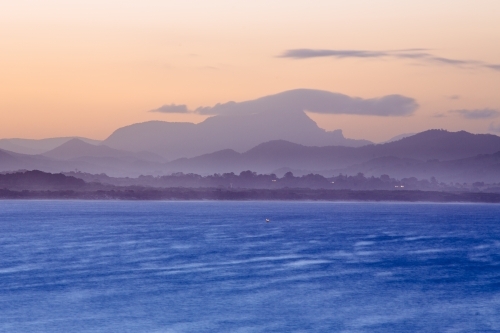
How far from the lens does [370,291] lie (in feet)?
164

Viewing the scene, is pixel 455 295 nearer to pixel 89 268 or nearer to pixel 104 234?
pixel 89 268

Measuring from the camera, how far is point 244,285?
50.4m

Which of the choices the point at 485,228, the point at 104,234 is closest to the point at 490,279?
the point at 104,234

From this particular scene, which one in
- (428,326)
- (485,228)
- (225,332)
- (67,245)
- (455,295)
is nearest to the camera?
(225,332)

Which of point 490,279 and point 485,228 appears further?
point 485,228

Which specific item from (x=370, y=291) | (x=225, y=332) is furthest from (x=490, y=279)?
(x=225, y=332)

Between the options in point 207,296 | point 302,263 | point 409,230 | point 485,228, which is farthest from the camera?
point 485,228

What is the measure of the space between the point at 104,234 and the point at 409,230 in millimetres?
52670

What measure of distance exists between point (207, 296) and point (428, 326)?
48.7 ft

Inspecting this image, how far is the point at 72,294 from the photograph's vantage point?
46.5 meters

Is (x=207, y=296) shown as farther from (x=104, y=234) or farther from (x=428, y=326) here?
(x=104, y=234)

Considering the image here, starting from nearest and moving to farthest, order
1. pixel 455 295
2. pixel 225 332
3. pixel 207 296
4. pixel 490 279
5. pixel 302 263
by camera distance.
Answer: pixel 225 332 < pixel 207 296 < pixel 455 295 < pixel 490 279 < pixel 302 263

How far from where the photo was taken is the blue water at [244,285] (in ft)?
128

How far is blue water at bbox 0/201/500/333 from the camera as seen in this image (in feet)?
128
